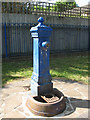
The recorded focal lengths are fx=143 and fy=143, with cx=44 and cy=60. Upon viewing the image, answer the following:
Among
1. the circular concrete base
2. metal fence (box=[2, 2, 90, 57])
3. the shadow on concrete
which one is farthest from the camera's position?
metal fence (box=[2, 2, 90, 57])

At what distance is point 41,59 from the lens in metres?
3.38

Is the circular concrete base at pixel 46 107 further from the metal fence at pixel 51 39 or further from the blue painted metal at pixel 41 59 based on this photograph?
the metal fence at pixel 51 39

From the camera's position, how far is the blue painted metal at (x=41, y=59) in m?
3.23

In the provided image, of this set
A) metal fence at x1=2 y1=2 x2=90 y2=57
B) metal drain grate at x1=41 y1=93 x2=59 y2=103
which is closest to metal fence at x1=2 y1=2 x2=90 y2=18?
metal fence at x1=2 y1=2 x2=90 y2=57

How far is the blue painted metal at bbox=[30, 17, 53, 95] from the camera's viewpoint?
10.6 feet

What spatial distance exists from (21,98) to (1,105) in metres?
0.57

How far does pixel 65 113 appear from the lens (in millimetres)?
3182

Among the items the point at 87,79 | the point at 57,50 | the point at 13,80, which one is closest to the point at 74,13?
the point at 57,50

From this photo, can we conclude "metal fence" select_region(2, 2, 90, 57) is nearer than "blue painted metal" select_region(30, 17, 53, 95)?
No

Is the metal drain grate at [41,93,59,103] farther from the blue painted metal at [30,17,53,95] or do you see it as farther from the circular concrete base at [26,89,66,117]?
the blue painted metal at [30,17,53,95]

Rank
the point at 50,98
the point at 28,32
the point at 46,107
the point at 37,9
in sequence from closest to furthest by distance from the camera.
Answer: the point at 46,107, the point at 50,98, the point at 28,32, the point at 37,9

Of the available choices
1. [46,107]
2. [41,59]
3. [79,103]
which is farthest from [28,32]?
[46,107]

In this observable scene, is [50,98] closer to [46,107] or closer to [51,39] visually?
[46,107]

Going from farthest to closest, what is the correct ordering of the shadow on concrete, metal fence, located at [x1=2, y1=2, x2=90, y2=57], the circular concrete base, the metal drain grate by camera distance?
metal fence, located at [x1=2, y1=2, x2=90, y2=57]
the shadow on concrete
the metal drain grate
the circular concrete base
